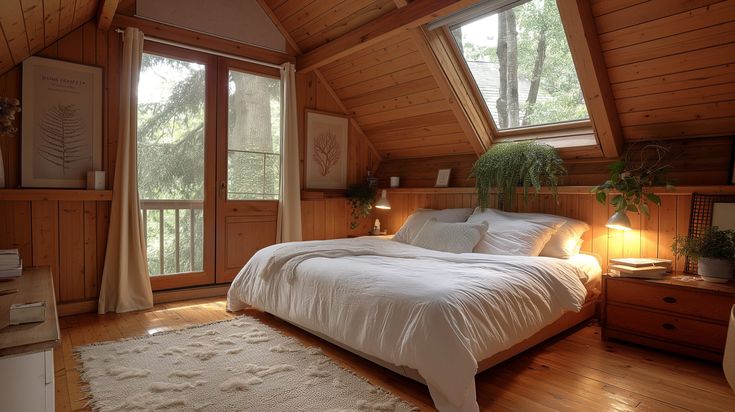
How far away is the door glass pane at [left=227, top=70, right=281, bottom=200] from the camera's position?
418cm

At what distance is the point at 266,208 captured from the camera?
4.40 metres

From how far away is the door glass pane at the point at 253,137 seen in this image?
4184 mm

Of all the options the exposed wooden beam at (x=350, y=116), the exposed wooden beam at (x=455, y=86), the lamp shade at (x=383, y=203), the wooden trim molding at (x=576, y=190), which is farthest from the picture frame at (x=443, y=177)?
the exposed wooden beam at (x=350, y=116)

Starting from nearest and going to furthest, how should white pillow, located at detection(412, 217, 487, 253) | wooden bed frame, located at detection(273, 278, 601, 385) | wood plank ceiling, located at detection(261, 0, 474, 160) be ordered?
wooden bed frame, located at detection(273, 278, 601, 385) → white pillow, located at detection(412, 217, 487, 253) → wood plank ceiling, located at detection(261, 0, 474, 160)

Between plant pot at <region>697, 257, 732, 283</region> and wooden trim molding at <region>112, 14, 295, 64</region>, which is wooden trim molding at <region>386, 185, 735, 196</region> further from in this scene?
wooden trim molding at <region>112, 14, 295, 64</region>

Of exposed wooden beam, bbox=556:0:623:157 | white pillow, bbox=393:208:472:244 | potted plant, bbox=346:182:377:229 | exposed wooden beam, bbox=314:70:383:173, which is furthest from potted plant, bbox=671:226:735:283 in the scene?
exposed wooden beam, bbox=314:70:383:173

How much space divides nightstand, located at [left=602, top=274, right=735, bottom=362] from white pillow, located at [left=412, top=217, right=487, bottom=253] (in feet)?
3.00

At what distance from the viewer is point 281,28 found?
4414 millimetres

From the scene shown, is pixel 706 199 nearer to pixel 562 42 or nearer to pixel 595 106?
pixel 595 106

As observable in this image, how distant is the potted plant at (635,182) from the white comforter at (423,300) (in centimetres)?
57

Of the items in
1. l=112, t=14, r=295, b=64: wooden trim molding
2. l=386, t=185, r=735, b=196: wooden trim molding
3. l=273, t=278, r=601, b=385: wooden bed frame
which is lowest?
l=273, t=278, r=601, b=385: wooden bed frame

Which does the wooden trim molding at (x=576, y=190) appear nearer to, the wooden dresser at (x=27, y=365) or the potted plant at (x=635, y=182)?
the potted plant at (x=635, y=182)

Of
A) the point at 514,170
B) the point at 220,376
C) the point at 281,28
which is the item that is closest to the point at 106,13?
the point at 281,28

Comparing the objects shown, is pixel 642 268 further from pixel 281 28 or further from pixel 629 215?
pixel 281 28
